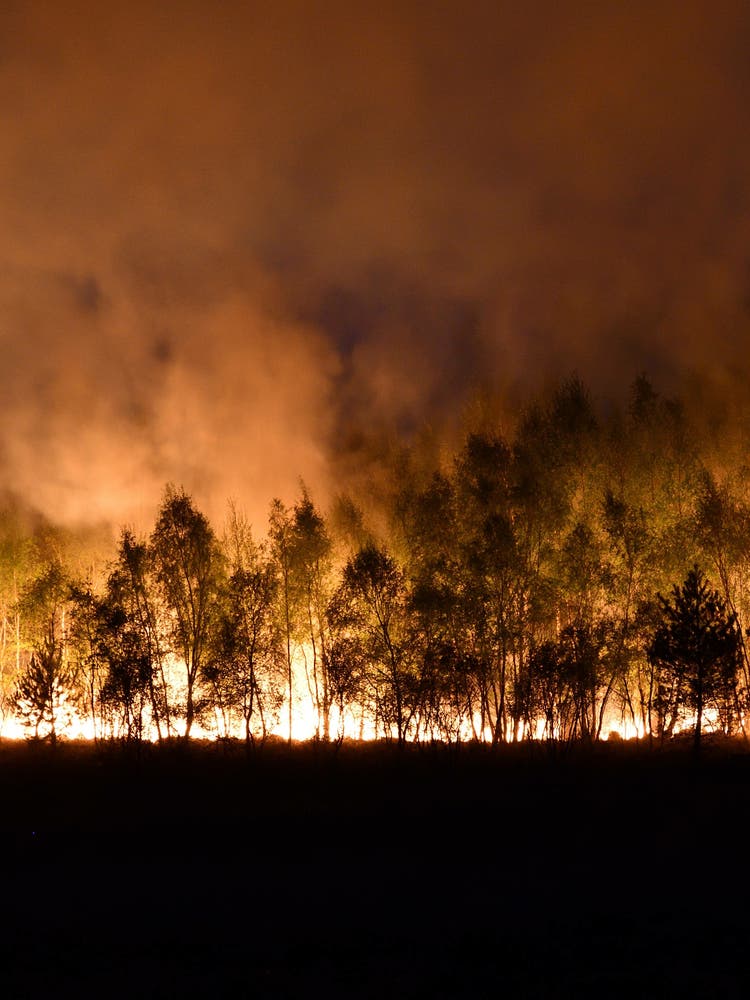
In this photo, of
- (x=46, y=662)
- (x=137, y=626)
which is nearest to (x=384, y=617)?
(x=137, y=626)

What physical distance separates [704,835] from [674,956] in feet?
35.3

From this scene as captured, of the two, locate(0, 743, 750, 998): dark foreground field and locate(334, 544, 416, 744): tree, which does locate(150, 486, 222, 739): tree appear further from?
locate(334, 544, 416, 744): tree

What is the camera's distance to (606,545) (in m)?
33.6

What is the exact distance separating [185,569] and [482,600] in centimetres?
1510

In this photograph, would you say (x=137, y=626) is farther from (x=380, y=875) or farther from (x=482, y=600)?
(x=380, y=875)

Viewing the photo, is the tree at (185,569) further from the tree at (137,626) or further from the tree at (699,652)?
the tree at (699,652)

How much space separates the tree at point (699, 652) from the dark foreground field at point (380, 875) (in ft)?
7.90

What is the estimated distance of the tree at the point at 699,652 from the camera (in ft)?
85.3

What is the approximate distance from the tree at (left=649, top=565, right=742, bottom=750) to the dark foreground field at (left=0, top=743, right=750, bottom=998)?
2408 mm

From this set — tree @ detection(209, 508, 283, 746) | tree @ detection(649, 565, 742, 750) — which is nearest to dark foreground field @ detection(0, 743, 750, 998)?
tree @ detection(649, 565, 742, 750)

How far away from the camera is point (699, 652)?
85.8 ft

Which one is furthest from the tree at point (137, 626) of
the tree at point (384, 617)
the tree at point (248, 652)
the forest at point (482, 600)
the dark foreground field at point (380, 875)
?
the tree at point (384, 617)

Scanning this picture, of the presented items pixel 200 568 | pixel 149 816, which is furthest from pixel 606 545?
pixel 149 816

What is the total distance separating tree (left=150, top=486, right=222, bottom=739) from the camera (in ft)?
120
